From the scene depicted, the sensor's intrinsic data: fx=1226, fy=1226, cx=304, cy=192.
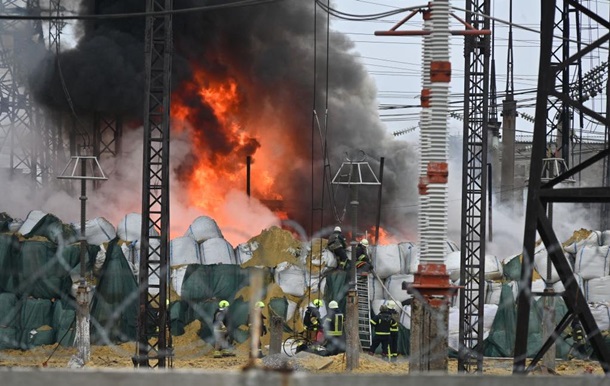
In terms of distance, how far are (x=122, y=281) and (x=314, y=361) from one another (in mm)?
7184

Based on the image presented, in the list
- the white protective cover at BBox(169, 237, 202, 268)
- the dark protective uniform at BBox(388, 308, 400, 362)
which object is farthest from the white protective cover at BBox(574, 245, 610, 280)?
the white protective cover at BBox(169, 237, 202, 268)

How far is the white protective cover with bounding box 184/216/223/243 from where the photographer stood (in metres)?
38.5

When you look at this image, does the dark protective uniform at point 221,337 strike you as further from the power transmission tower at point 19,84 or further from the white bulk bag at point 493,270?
the power transmission tower at point 19,84

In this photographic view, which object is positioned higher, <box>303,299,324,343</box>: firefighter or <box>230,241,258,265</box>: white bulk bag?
<box>230,241,258,265</box>: white bulk bag

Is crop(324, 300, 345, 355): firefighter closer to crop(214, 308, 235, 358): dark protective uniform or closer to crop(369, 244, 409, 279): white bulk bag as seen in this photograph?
crop(214, 308, 235, 358): dark protective uniform

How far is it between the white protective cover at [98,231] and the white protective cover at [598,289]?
14351mm

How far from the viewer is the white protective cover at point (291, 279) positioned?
114 ft

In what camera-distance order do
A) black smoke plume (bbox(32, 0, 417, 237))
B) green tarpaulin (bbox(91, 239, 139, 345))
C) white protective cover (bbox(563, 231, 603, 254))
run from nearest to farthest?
green tarpaulin (bbox(91, 239, 139, 345)), white protective cover (bbox(563, 231, 603, 254)), black smoke plume (bbox(32, 0, 417, 237))

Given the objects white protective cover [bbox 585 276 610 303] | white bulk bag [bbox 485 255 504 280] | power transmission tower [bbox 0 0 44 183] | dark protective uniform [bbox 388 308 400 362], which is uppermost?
power transmission tower [bbox 0 0 44 183]

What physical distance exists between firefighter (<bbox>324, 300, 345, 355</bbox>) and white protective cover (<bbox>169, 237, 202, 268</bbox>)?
7.15m

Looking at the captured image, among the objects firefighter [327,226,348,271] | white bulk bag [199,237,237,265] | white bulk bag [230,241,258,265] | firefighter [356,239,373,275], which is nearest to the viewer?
firefighter [356,239,373,275]

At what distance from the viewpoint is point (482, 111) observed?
2627cm

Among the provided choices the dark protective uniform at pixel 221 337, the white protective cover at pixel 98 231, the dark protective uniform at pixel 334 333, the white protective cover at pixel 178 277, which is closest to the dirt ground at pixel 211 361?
the dark protective uniform at pixel 221 337

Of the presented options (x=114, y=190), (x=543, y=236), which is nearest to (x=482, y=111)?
(x=543, y=236)
